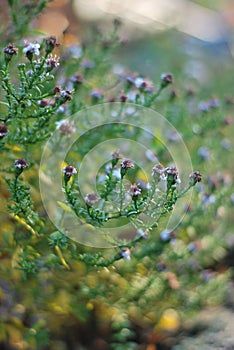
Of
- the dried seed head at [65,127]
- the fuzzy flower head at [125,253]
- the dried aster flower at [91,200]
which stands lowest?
the fuzzy flower head at [125,253]

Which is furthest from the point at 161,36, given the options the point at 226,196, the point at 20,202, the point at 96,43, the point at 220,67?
the point at 20,202

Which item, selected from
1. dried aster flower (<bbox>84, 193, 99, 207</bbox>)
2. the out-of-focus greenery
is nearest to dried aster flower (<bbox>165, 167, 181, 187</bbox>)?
dried aster flower (<bbox>84, 193, 99, 207</bbox>)

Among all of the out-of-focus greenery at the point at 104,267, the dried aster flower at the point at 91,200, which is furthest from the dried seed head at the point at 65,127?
the dried aster flower at the point at 91,200

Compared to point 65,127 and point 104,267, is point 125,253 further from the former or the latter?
point 65,127

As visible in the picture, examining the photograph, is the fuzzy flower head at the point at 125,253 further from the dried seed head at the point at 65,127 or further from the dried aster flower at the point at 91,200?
the dried seed head at the point at 65,127

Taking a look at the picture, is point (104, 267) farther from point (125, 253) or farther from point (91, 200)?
point (91, 200)

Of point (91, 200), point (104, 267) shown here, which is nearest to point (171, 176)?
point (91, 200)

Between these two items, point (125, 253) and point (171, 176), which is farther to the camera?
point (125, 253)

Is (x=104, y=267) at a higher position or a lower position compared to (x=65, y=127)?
lower

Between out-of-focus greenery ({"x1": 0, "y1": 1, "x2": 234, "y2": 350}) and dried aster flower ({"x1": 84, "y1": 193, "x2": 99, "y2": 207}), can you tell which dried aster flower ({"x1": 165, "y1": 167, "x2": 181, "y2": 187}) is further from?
out-of-focus greenery ({"x1": 0, "y1": 1, "x2": 234, "y2": 350})
